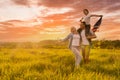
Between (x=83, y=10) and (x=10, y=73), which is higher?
(x=83, y=10)

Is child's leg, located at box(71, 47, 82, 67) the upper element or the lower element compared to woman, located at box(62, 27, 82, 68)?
lower

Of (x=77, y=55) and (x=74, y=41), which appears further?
(x=77, y=55)

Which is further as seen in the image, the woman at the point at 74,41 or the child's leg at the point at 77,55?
the child's leg at the point at 77,55

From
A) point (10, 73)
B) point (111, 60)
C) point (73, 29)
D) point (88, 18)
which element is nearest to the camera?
point (10, 73)

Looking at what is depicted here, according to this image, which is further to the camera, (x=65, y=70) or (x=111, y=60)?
(x=111, y=60)

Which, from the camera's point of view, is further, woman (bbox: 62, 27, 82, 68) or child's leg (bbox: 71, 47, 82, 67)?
child's leg (bbox: 71, 47, 82, 67)

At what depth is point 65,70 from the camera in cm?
1015

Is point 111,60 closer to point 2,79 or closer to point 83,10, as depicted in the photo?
point 83,10

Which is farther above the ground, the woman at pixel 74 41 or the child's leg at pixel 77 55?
the woman at pixel 74 41

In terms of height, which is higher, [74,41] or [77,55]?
[74,41]

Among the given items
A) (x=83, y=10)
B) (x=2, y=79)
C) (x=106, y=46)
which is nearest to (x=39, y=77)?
(x=2, y=79)

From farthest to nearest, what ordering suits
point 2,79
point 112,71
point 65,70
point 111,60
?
1. point 111,60
2. point 112,71
3. point 65,70
4. point 2,79

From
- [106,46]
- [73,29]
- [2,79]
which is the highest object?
[73,29]

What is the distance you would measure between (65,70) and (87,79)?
2049 mm
